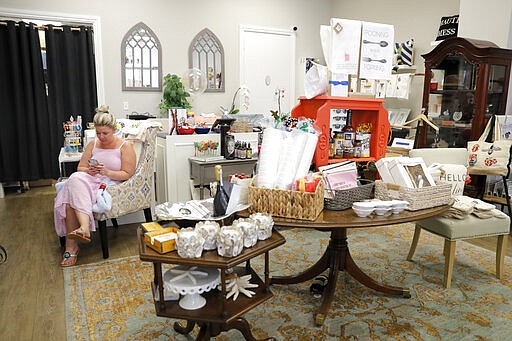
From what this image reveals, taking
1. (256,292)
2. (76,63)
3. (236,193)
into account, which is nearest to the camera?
(256,292)

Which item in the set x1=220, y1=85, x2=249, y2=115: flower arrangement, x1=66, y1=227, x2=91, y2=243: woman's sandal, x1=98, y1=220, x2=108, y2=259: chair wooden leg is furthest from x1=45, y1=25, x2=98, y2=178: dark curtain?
x1=66, y1=227, x2=91, y2=243: woman's sandal

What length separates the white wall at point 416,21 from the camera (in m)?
4.89

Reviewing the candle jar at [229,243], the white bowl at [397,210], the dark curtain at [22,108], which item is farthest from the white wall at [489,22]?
the dark curtain at [22,108]

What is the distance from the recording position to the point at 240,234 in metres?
1.43

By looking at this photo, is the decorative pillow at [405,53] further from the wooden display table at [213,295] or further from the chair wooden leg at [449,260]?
the wooden display table at [213,295]

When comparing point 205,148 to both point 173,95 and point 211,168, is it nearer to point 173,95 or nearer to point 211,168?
point 211,168

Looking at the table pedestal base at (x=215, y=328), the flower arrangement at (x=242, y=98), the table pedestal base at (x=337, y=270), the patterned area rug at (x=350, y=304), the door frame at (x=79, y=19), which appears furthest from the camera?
the flower arrangement at (x=242, y=98)

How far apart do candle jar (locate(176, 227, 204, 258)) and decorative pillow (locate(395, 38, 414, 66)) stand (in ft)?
14.9

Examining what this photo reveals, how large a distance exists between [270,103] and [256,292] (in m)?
5.18

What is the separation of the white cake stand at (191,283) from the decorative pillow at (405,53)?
4425mm

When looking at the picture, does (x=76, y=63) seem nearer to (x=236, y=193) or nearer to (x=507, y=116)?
(x=236, y=193)

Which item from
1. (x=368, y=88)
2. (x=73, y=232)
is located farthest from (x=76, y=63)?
(x=368, y=88)

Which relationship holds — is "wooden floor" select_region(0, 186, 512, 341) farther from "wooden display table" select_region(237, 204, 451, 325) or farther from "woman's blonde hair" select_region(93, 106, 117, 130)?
"wooden display table" select_region(237, 204, 451, 325)

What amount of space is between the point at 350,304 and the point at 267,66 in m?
4.78
